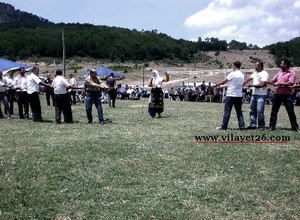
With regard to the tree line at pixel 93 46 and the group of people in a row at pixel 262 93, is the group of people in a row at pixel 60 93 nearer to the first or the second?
the group of people in a row at pixel 262 93

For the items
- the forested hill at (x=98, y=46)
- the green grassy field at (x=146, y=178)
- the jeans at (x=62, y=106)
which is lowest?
the green grassy field at (x=146, y=178)

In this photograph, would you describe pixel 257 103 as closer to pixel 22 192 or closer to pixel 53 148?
pixel 53 148

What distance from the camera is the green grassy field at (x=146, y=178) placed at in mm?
4945

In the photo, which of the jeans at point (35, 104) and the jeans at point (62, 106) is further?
the jeans at point (35, 104)

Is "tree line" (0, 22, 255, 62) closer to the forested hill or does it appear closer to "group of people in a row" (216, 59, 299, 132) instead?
the forested hill

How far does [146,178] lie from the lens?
20.5 feet

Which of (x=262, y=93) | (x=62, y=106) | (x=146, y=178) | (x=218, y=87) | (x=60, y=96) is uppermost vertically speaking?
(x=218, y=87)

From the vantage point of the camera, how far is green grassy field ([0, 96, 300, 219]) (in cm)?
495

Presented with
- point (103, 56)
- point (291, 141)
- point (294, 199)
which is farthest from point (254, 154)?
point (103, 56)

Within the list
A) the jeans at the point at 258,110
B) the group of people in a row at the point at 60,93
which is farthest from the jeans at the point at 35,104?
the jeans at the point at 258,110

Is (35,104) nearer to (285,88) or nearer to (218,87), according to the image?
(218,87)

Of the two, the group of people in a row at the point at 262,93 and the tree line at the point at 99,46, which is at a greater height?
the tree line at the point at 99,46

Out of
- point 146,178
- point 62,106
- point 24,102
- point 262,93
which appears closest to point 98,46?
point 24,102

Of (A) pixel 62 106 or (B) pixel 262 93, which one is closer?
(B) pixel 262 93
